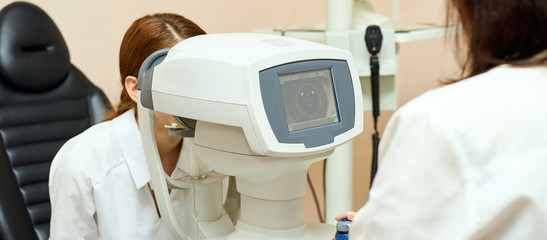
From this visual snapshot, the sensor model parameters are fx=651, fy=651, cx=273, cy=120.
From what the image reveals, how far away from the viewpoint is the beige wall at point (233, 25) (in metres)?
2.21

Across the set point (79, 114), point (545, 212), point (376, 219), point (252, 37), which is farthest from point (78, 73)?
point (545, 212)

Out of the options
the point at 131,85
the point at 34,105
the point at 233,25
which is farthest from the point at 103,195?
the point at 233,25

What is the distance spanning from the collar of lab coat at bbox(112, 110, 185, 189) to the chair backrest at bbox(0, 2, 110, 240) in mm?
386

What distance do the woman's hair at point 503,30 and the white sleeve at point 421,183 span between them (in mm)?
124

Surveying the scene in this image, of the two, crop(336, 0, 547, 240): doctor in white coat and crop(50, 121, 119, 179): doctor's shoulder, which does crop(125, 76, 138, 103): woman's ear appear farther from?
crop(336, 0, 547, 240): doctor in white coat

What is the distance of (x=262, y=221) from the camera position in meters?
1.11

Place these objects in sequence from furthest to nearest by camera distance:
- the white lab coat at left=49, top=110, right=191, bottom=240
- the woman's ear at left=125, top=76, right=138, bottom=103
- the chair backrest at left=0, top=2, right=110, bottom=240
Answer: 1. the chair backrest at left=0, top=2, right=110, bottom=240
2. the woman's ear at left=125, top=76, right=138, bottom=103
3. the white lab coat at left=49, top=110, right=191, bottom=240

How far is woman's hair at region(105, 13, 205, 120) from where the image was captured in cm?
145

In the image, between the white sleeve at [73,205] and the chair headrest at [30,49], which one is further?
the chair headrest at [30,49]

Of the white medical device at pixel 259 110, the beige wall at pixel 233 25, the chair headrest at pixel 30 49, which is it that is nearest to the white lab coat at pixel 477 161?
the white medical device at pixel 259 110

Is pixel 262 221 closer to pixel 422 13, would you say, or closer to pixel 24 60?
pixel 24 60

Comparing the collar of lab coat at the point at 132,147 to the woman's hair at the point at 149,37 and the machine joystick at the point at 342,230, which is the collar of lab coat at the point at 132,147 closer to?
the woman's hair at the point at 149,37

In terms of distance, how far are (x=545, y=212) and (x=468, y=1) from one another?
0.80 feet

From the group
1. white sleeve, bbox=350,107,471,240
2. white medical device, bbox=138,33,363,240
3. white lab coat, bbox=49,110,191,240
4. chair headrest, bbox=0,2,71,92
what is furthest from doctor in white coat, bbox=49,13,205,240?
white sleeve, bbox=350,107,471,240
